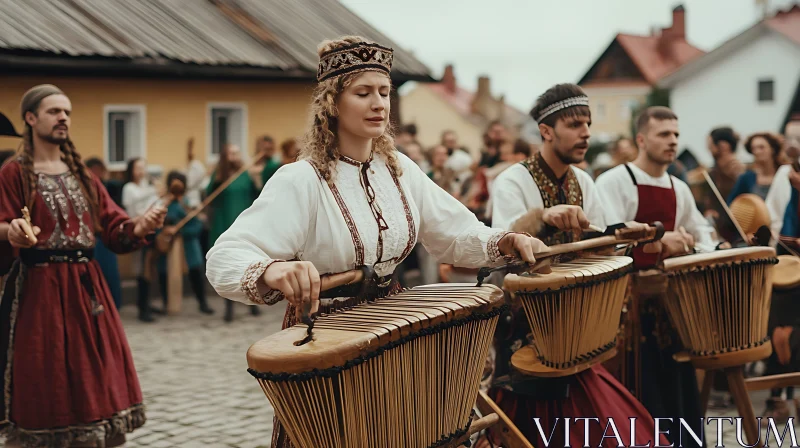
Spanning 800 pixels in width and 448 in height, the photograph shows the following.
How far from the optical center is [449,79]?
66000 millimetres

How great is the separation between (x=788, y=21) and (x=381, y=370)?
167ft

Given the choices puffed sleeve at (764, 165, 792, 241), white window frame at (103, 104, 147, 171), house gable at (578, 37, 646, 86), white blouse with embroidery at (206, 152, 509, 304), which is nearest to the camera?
white blouse with embroidery at (206, 152, 509, 304)

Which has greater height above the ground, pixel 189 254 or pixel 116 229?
pixel 116 229

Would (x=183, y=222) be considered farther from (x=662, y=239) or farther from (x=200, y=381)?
(x=662, y=239)

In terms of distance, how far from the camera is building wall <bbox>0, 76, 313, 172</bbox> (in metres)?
13.2

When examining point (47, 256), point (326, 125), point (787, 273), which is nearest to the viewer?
point (326, 125)

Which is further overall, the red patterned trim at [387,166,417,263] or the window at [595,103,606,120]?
Result: the window at [595,103,606,120]

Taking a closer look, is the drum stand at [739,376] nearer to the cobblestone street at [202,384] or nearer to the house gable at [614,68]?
the cobblestone street at [202,384]

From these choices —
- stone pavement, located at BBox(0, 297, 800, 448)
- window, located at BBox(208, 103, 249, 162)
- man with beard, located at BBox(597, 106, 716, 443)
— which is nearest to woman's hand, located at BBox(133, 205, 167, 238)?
stone pavement, located at BBox(0, 297, 800, 448)

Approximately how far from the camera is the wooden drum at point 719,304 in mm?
4953

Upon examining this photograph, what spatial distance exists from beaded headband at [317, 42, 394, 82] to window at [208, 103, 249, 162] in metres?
12.5

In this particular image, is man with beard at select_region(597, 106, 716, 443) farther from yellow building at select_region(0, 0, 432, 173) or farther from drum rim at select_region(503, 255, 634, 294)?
yellow building at select_region(0, 0, 432, 173)

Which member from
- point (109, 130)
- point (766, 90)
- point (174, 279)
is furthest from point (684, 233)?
point (766, 90)

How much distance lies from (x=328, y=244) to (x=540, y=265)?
3.18ft
